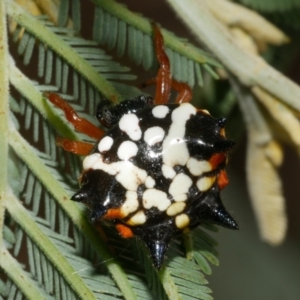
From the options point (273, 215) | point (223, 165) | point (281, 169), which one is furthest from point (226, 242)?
point (223, 165)

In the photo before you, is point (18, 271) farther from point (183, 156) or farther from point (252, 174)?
point (252, 174)

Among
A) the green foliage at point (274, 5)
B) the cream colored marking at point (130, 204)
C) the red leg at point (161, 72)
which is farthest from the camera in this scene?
the green foliage at point (274, 5)

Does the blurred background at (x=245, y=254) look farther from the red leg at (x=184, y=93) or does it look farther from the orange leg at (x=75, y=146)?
the orange leg at (x=75, y=146)

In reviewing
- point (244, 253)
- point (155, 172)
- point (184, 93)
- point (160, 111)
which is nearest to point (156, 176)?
point (155, 172)

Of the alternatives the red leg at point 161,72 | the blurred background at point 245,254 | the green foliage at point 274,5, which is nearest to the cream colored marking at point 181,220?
the red leg at point 161,72

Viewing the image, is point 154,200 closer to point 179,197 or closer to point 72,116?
point 179,197

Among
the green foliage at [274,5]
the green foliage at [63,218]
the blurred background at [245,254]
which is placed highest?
the green foliage at [274,5]

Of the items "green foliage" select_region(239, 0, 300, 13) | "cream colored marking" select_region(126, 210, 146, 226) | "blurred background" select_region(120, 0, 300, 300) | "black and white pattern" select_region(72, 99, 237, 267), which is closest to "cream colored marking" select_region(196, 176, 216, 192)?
"black and white pattern" select_region(72, 99, 237, 267)
